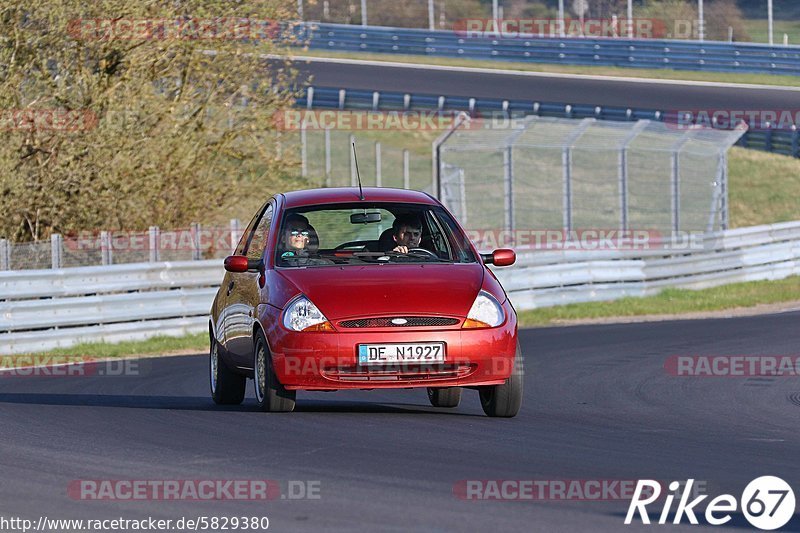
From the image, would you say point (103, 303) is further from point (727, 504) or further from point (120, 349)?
point (727, 504)

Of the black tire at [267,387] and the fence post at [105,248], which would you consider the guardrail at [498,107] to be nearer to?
the fence post at [105,248]

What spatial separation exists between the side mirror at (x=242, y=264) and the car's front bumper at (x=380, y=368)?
3.36 feet

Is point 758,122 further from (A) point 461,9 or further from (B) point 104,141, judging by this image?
(A) point 461,9

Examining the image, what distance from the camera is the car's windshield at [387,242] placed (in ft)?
34.2

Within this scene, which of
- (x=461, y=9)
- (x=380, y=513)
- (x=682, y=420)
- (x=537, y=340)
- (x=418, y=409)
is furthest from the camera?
(x=461, y=9)

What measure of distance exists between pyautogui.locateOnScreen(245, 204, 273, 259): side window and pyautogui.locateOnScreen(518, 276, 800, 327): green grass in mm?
10739

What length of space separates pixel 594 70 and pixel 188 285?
2746 centimetres

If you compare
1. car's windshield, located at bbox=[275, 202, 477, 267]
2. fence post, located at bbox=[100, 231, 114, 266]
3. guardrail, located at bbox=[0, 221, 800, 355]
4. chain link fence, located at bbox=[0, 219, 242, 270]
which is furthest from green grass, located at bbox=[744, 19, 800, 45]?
car's windshield, located at bbox=[275, 202, 477, 267]

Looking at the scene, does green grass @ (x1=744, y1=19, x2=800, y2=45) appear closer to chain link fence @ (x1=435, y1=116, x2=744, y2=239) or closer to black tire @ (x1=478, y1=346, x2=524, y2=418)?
chain link fence @ (x1=435, y1=116, x2=744, y2=239)

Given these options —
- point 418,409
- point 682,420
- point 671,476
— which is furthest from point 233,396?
point 671,476

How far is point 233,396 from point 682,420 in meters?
3.41

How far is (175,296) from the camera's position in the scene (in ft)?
64.9

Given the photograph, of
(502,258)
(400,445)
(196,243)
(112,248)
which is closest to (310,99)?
(196,243)

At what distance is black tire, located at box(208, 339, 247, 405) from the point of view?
11320 mm
